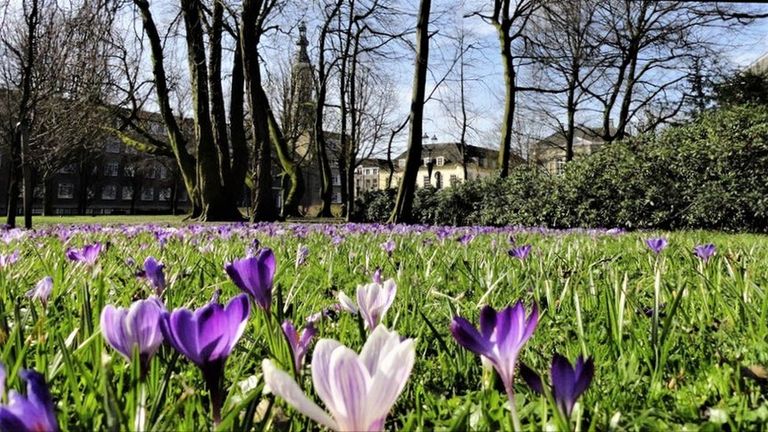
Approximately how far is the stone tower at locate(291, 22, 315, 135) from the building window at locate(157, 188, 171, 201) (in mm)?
40860

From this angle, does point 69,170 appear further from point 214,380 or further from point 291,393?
point 291,393

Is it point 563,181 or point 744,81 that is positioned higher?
point 744,81

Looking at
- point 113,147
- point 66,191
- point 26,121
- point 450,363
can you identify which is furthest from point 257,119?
point 113,147

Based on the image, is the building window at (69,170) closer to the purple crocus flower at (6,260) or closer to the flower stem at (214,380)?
the purple crocus flower at (6,260)

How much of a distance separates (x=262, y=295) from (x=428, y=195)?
65.2 feet

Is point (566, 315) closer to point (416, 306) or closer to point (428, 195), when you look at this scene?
point (416, 306)

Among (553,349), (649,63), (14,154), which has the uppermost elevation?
(649,63)

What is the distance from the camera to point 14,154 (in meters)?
10.4

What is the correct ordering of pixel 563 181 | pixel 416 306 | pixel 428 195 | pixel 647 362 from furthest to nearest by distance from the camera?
pixel 428 195
pixel 563 181
pixel 416 306
pixel 647 362

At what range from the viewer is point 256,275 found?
0.99m

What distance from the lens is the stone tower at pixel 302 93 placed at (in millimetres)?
28375

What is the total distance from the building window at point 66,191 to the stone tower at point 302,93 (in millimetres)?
41937

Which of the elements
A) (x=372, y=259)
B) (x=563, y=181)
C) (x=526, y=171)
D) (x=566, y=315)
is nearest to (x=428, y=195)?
(x=526, y=171)

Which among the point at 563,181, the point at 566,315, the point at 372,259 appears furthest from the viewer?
the point at 563,181
